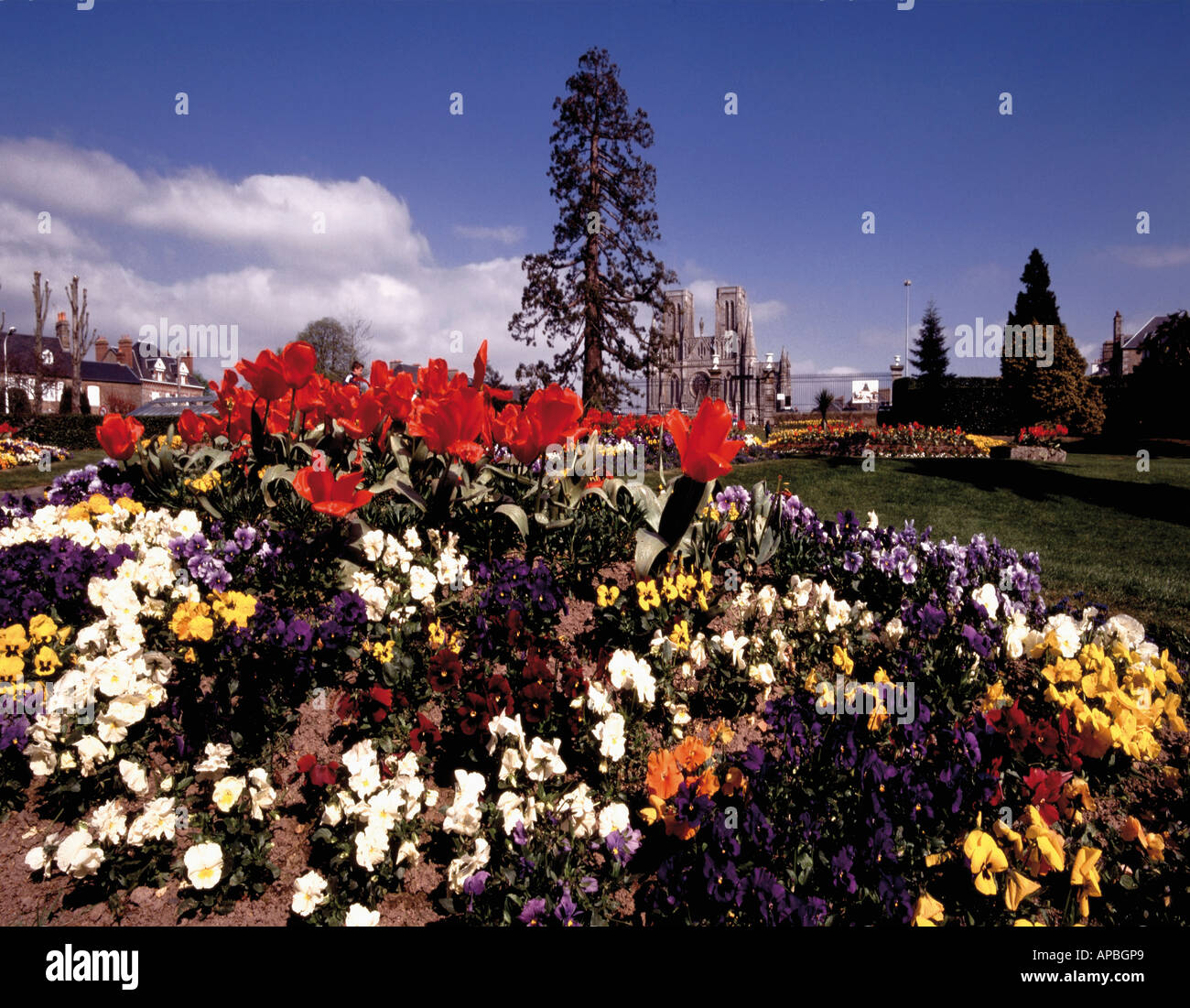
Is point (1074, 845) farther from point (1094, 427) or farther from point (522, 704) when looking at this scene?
point (1094, 427)

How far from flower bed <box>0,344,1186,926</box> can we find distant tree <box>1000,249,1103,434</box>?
22.0 metres

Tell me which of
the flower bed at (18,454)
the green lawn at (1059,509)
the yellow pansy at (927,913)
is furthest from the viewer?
the flower bed at (18,454)

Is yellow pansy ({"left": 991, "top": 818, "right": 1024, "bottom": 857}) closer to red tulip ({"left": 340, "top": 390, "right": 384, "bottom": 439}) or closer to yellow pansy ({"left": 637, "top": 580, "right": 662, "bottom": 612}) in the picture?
yellow pansy ({"left": 637, "top": 580, "right": 662, "bottom": 612})

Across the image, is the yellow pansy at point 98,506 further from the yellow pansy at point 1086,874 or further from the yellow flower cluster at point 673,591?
the yellow pansy at point 1086,874

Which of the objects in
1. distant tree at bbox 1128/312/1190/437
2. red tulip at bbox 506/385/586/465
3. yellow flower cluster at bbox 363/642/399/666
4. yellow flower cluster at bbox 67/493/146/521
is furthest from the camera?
distant tree at bbox 1128/312/1190/437

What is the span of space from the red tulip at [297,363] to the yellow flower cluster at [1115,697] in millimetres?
3584

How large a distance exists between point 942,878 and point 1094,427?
27228 mm

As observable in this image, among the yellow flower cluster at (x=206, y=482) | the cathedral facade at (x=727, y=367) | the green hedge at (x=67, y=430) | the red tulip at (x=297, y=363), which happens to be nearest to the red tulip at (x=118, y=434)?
the yellow flower cluster at (x=206, y=482)

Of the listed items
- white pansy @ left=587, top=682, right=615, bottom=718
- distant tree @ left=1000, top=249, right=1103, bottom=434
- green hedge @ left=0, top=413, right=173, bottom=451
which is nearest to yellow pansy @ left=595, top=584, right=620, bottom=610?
white pansy @ left=587, top=682, right=615, bottom=718

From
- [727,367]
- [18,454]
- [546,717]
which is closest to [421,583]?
[546,717]

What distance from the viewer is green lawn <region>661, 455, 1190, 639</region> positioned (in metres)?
5.41

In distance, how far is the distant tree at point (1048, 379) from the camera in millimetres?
21250
